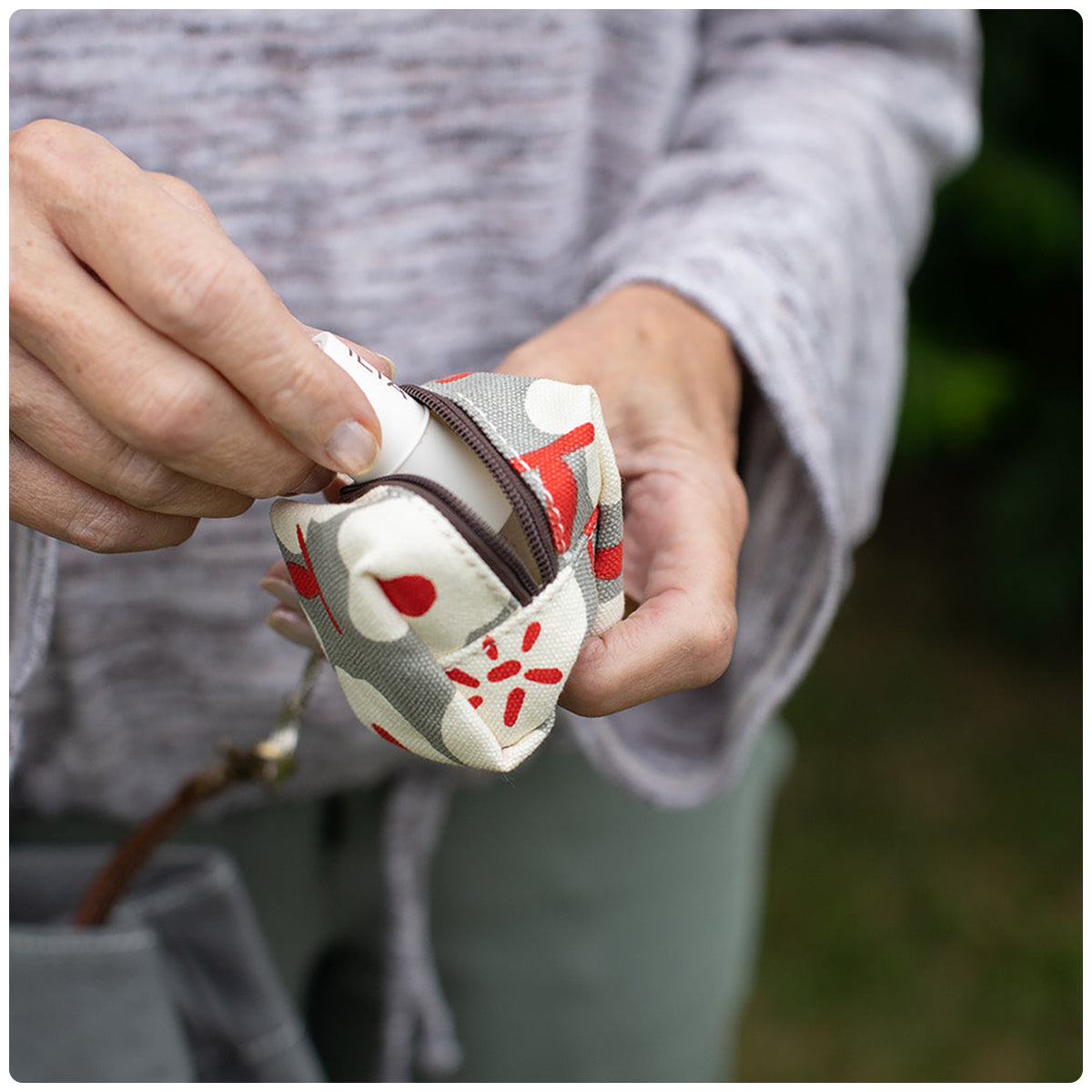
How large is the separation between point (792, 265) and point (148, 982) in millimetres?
658

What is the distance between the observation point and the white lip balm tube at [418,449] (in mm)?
521

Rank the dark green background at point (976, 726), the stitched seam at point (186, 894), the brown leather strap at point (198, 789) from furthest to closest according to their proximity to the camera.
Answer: the dark green background at point (976, 726)
the stitched seam at point (186, 894)
the brown leather strap at point (198, 789)

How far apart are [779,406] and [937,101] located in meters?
0.42

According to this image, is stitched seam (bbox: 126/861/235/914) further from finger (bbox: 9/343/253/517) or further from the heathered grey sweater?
finger (bbox: 9/343/253/517)

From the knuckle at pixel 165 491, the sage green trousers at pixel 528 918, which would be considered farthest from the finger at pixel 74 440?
the sage green trousers at pixel 528 918

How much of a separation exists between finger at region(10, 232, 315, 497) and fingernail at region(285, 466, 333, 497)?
0.06 meters

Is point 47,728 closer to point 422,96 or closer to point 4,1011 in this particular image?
point 4,1011

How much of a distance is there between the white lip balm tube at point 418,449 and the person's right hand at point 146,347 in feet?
0.04

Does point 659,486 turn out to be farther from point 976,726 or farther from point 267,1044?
point 976,726

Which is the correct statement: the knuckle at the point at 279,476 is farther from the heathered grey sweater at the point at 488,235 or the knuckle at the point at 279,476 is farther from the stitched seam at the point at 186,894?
the stitched seam at the point at 186,894

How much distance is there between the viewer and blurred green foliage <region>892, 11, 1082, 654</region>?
213 centimetres

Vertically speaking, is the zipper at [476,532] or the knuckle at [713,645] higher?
the zipper at [476,532]

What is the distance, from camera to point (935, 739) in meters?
2.62

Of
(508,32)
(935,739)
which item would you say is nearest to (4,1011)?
(508,32)
